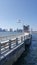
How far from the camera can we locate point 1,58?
26.2 feet

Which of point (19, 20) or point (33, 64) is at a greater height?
point (19, 20)

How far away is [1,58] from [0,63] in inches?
12.3

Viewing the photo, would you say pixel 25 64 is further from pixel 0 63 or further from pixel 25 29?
pixel 25 29

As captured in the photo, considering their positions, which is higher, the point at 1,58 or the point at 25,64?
the point at 1,58

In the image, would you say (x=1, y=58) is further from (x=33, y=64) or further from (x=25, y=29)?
(x=25, y=29)

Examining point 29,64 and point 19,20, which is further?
point 19,20

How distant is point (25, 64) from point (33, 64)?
0.86 meters

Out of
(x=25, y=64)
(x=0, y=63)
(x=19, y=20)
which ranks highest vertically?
(x=19, y=20)

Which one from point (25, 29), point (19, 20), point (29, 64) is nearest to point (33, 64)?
point (29, 64)

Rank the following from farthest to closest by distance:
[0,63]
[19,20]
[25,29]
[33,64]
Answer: [25,29] → [19,20] → [33,64] → [0,63]

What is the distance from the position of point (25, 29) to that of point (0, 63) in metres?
71.7

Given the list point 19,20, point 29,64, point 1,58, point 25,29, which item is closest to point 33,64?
point 29,64

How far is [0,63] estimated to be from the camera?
7785mm

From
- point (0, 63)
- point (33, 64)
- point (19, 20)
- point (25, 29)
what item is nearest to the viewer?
point (0, 63)
